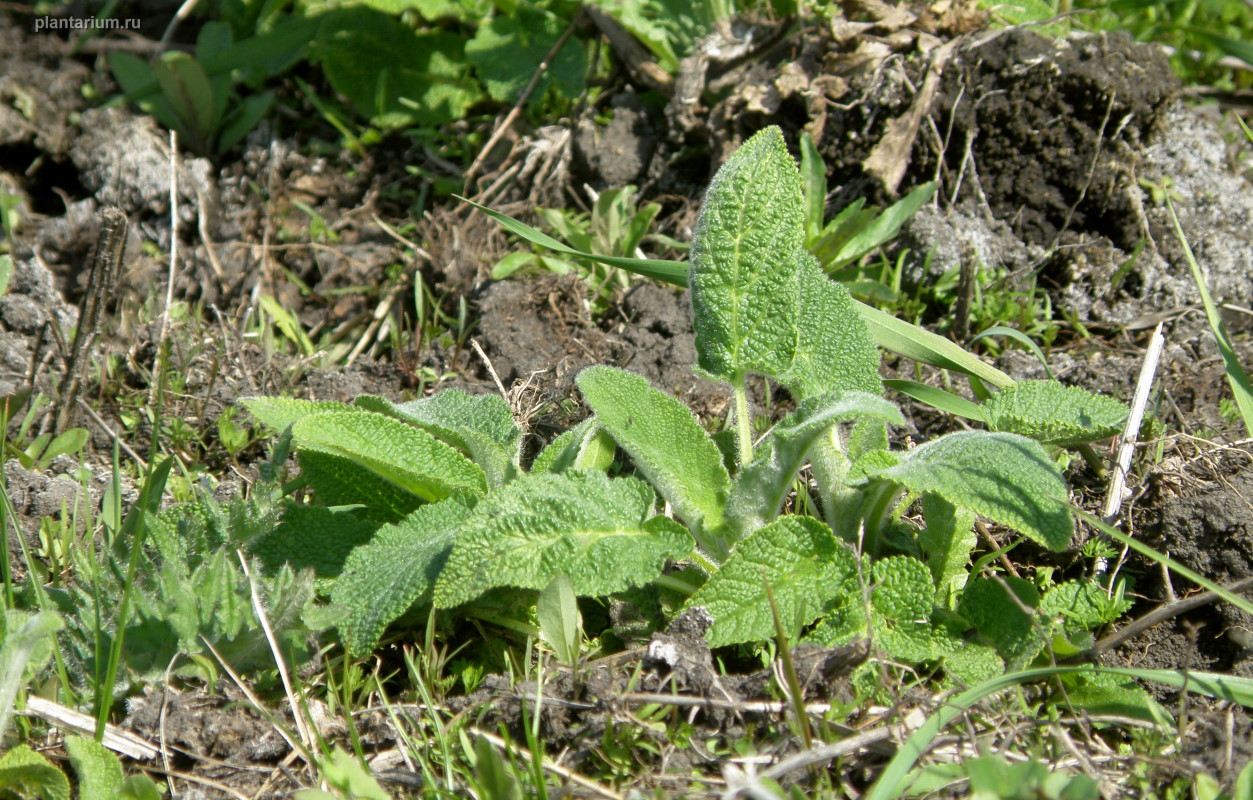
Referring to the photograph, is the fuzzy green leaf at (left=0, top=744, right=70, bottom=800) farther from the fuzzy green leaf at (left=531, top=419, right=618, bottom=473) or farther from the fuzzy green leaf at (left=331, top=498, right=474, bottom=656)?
the fuzzy green leaf at (left=531, top=419, right=618, bottom=473)

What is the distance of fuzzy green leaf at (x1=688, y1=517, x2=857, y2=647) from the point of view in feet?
5.48

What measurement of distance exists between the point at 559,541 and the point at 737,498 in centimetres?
35

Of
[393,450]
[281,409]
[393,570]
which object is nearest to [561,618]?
[393,570]

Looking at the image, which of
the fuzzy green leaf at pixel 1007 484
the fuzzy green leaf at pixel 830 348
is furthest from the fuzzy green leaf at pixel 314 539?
the fuzzy green leaf at pixel 1007 484

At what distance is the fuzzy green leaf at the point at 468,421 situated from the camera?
1841mm

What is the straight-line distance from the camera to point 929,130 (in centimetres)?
278

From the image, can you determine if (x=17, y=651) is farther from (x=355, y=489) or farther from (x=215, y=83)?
(x=215, y=83)

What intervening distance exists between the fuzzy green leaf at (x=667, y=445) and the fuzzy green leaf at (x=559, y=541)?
0.11m

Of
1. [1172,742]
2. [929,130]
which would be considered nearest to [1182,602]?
[1172,742]

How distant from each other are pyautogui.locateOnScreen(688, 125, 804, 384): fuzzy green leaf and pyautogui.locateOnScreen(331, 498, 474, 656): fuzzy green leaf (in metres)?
0.59

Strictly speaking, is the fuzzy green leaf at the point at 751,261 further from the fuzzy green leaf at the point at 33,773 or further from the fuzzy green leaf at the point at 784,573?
the fuzzy green leaf at the point at 33,773

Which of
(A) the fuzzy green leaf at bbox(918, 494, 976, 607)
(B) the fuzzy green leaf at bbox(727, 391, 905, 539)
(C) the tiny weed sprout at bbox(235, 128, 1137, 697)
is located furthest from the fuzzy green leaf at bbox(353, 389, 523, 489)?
(A) the fuzzy green leaf at bbox(918, 494, 976, 607)

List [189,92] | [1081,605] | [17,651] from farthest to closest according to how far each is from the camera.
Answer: [189,92]
[1081,605]
[17,651]

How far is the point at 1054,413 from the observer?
1.83 metres
